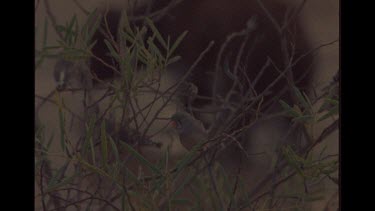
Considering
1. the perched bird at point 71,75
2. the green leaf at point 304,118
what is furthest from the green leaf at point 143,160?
the green leaf at point 304,118

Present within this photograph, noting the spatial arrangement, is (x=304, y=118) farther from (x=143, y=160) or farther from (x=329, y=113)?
(x=143, y=160)

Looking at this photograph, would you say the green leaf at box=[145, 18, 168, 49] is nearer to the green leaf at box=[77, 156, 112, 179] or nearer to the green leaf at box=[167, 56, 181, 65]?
the green leaf at box=[167, 56, 181, 65]

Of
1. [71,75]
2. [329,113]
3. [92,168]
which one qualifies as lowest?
[92,168]

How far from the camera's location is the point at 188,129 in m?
1.39

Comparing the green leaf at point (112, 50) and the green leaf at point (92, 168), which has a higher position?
the green leaf at point (112, 50)

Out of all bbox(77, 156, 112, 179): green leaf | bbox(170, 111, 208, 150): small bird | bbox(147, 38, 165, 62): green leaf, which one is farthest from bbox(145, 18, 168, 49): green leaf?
bbox(77, 156, 112, 179): green leaf

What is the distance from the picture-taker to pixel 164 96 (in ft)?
4.54

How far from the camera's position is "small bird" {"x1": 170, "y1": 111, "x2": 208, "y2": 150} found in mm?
1386

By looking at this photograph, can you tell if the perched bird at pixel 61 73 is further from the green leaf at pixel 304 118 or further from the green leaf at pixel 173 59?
the green leaf at pixel 304 118

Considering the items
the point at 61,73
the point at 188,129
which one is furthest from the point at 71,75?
the point at 188,129

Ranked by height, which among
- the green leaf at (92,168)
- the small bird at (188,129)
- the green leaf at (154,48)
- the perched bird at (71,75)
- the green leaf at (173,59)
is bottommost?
the green leaf at (92,168)

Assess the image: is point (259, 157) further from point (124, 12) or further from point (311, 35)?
point (124, 12)

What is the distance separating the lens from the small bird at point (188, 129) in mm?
1386

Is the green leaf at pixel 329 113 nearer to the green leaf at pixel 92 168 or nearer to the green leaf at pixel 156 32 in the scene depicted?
the green leaf at pixel 156 32
